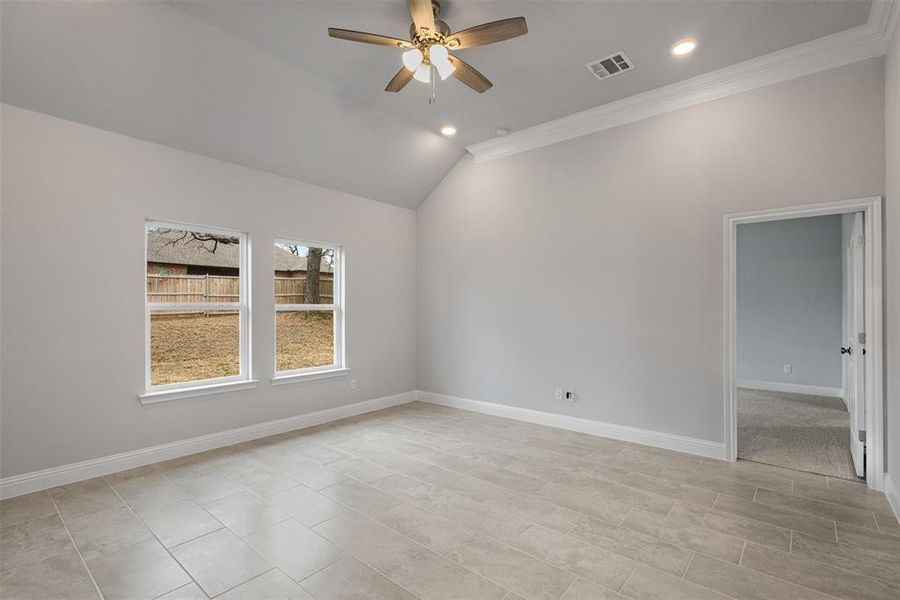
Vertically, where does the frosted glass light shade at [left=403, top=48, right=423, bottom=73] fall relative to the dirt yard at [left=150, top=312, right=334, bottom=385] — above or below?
above

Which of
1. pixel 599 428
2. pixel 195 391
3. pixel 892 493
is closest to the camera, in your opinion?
pixel 892 493

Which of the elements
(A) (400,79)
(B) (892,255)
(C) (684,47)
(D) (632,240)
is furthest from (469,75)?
(B) (892,255)

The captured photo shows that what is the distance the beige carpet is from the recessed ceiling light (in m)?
3.45

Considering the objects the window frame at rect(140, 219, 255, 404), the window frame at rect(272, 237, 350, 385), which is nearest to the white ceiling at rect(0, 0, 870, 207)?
the window frame at rect(140, 219, 255, 404)

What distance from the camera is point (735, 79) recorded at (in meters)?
3.53

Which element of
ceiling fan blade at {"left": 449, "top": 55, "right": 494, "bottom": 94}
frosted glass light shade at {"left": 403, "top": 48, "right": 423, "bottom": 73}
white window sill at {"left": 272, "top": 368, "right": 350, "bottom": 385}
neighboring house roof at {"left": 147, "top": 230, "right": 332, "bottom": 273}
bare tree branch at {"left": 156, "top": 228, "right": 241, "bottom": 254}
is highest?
ceiling fan blade at {"left": 449, "top": 55, "right": 494, "bottom": 94}

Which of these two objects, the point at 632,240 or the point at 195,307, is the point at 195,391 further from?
the point at 632,240

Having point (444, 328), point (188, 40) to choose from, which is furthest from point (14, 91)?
point (444, 328)

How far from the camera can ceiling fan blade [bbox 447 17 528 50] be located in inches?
99.2

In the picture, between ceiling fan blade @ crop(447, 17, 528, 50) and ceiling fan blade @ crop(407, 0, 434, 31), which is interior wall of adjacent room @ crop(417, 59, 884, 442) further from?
ceiling fan blade @ crop(407, 0, 434, 31)

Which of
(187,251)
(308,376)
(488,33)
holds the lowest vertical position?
(308,376)

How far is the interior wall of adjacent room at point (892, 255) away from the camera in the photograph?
2.62m

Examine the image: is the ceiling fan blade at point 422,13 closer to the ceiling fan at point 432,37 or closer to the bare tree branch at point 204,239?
the ceiling fan at point 432,37

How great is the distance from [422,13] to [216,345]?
11.6ft
